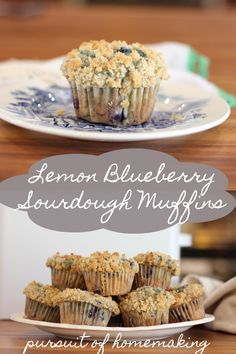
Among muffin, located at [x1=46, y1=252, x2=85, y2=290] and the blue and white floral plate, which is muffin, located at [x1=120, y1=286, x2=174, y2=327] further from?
the blue and white floral plate

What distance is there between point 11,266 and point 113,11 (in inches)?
69.6

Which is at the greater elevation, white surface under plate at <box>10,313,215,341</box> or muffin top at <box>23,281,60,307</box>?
muffin top at <box>23,281,60,307</box>

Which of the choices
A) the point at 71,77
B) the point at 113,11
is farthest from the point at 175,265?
the point at 113,11

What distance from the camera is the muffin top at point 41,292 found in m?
1.05

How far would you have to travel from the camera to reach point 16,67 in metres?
1.62

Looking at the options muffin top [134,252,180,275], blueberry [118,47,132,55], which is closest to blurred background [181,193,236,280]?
muffin top [134,252,180,275]

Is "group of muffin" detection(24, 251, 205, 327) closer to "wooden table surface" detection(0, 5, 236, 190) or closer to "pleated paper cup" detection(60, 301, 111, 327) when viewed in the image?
"pleated paper cup" detection(60, 301, 111, 327)

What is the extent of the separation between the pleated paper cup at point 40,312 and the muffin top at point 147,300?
0.09 m

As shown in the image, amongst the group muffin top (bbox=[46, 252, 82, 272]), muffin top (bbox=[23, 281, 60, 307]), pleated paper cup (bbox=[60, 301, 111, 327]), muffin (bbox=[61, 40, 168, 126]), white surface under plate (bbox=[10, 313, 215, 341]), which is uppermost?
muffin (bbox=[61, 40, 168, 126])

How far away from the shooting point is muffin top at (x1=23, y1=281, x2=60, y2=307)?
41.5 inches

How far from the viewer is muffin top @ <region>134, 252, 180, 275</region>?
1087 millimetres

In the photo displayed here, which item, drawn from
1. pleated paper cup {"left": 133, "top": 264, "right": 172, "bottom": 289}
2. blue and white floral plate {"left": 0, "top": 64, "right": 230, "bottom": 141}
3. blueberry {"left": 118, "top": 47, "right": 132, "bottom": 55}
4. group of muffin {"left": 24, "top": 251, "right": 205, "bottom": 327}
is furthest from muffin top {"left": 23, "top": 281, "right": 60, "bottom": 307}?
blueberry {"left": 118, "top": 47, "right": 132, "bottom": 55}

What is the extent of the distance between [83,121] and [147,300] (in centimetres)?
25

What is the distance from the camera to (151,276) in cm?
111
